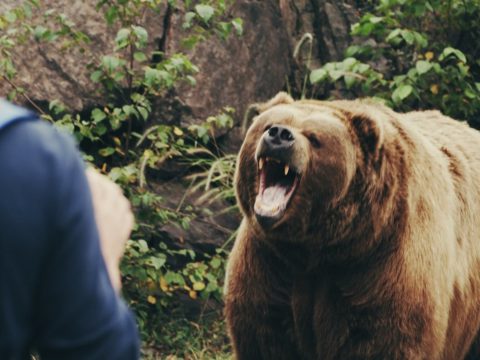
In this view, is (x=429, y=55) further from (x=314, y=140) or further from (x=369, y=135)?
(x=314, y=140)

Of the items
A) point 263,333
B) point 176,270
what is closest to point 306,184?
point 263,333

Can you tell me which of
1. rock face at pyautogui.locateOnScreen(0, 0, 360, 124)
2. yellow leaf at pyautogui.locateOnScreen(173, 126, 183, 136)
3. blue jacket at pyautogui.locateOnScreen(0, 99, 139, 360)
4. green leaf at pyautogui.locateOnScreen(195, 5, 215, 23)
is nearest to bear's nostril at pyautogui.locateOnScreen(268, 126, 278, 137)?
green leaf at pyautogui.locateOnScreen(195, 5, 215, 23)

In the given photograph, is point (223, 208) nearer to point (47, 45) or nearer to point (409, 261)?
point (47, 45)

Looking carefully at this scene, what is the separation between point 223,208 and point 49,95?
1561 millimetres

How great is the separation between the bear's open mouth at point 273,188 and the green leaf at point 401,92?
307 centimetres

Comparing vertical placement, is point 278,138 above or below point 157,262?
above

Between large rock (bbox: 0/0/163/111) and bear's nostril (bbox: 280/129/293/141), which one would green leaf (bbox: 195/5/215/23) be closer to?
large rock (bbox: 0/0/163/111)

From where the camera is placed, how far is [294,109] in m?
4.90

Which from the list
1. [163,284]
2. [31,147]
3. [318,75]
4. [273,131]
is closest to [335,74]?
[318,75]

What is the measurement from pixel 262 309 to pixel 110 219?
3.66m

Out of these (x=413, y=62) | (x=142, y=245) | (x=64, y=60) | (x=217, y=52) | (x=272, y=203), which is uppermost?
(x=272, y=203)

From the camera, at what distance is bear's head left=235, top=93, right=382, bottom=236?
4.64 meters

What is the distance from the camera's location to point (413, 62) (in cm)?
888

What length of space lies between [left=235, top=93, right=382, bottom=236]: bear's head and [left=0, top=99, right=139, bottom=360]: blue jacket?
10.8 feet
